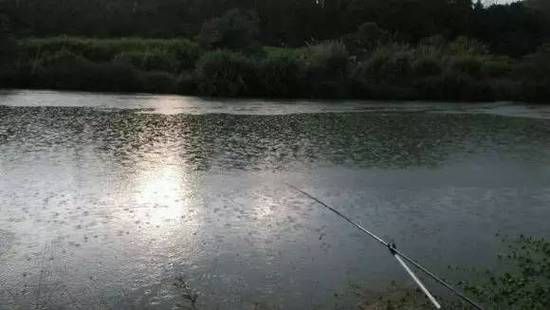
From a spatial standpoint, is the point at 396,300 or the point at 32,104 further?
the point at 32,104

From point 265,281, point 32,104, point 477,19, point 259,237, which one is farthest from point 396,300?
point 477,19

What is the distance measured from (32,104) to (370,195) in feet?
38.2

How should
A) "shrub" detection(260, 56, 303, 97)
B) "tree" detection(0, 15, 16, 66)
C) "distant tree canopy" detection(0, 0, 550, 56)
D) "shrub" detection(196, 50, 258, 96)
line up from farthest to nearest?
"distant tree canopy" detection(0, 0, 550, 56) < "tree" detection(0, 15, 16, 66) < "shrub" detection(260, 56, 303, 97) < "shrub" detection(196, 50, 258, 96)

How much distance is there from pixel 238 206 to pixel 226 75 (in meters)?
15.5

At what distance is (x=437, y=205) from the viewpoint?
721cm

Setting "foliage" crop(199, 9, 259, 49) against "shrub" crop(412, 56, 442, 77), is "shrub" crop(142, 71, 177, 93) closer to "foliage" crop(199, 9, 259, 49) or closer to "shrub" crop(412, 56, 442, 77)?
"foliage" crop(199, 9, 259, 49)

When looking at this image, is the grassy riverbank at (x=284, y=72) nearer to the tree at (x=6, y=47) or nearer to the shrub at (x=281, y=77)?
the shrub at (x=281, y=77)

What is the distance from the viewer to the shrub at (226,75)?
21922mm

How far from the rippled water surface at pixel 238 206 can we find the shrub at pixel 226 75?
8044 millimetres

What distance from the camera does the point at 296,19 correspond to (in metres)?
41.3

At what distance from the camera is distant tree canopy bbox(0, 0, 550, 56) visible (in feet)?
121

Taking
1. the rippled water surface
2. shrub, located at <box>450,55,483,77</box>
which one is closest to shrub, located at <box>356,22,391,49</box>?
shrub, located at <box>450,55,483,77</box>

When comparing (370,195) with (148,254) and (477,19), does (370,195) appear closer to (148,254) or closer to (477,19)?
(148,254)

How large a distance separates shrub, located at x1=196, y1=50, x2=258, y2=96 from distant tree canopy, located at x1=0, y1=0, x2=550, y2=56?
14429 mm
